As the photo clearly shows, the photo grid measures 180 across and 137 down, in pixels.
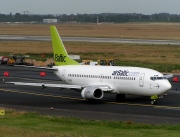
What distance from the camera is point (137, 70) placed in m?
55.2

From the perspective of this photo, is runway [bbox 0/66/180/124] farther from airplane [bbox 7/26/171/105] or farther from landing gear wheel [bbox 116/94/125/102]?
airplane [bbox 7/26/171/105]

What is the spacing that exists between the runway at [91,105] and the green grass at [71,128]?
12.9 feet

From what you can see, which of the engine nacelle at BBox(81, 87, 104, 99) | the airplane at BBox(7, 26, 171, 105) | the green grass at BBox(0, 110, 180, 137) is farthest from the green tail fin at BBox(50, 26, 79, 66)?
the green grass at BBox(0, 110, 180, 137)

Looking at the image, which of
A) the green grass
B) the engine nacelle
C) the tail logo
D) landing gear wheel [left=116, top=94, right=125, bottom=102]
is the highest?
the tail logo

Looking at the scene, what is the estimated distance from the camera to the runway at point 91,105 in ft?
152

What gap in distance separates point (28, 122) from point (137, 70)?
18706mm

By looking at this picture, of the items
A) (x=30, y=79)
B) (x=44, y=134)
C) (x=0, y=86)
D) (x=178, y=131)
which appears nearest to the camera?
(x=44, y=134)

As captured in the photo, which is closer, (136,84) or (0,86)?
(136,84)

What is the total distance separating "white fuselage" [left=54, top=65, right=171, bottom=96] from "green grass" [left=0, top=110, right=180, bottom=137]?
1277 cm

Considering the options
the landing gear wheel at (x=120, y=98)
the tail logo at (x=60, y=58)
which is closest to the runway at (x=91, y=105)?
the landing gear wheel at (x=120, y=98)

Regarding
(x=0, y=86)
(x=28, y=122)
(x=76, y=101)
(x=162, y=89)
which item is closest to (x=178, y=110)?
(x=162, y=89)

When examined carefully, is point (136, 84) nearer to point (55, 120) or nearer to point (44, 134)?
point (55, 120)

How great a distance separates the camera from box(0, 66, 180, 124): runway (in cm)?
4622

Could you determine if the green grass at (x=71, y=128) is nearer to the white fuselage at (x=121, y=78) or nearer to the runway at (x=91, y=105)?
the runway at (x=91, y=105)
